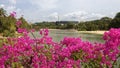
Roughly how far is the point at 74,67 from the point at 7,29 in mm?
76868

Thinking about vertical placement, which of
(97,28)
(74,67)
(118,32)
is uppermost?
(118,32)

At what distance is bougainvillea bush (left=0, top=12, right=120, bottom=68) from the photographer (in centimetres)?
685

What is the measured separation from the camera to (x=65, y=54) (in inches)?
275

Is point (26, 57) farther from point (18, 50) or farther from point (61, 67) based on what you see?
point (61, 67)

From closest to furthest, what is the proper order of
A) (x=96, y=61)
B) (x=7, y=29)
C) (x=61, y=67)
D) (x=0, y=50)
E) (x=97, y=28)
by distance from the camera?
(x=61, y=67)
(x=96, y=61)
(x=0, y=50)
(x=7, y=29)
(x=97, y=28)

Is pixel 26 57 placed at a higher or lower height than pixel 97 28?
higher

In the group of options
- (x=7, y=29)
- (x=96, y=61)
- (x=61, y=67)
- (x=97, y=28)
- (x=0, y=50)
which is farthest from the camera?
(x=97, y=28)

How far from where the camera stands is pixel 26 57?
7.55 metres

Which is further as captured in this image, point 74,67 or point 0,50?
point 0,50

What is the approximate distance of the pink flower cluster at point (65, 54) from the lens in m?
6.85

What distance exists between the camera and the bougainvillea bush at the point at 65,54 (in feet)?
22.5

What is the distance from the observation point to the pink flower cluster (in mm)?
6852

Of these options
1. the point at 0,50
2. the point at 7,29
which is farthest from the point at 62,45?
the point at 7,29

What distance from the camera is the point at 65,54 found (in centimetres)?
700
